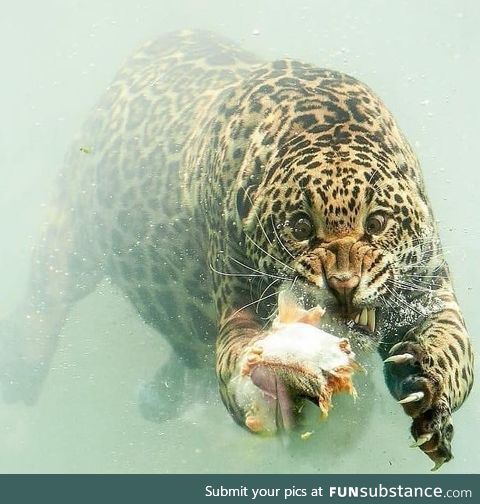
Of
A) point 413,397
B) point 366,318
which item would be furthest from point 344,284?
point 413,397

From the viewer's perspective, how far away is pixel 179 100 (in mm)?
7949

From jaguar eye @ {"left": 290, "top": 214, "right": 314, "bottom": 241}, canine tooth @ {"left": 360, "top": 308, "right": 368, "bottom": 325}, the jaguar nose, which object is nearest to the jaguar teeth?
canine tooth @ {"left": 360, "top": 308, "right": 368, "bottom": 325}

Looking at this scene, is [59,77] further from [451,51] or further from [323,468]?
[323,468]

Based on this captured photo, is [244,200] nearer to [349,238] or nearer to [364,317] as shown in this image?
[349,238]

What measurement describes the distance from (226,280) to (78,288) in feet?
11.1

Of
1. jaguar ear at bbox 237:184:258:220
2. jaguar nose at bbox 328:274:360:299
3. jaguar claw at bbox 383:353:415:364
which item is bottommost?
jaguar claw at bbox 383:353:415:364

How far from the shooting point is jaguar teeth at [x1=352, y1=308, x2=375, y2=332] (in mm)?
4984

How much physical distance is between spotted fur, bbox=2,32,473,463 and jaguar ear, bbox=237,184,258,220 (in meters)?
0.01

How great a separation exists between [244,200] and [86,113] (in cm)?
575

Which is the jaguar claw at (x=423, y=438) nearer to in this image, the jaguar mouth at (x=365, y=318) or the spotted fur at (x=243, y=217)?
the spotted fur at (x=243, y=217)

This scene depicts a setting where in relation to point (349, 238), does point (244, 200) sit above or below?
below

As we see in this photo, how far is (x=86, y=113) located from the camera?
11148 millimetres

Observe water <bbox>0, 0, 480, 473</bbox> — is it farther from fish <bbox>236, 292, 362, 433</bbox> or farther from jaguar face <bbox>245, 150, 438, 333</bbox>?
fish <bbox>236, 292, 362, 433</bbox>
